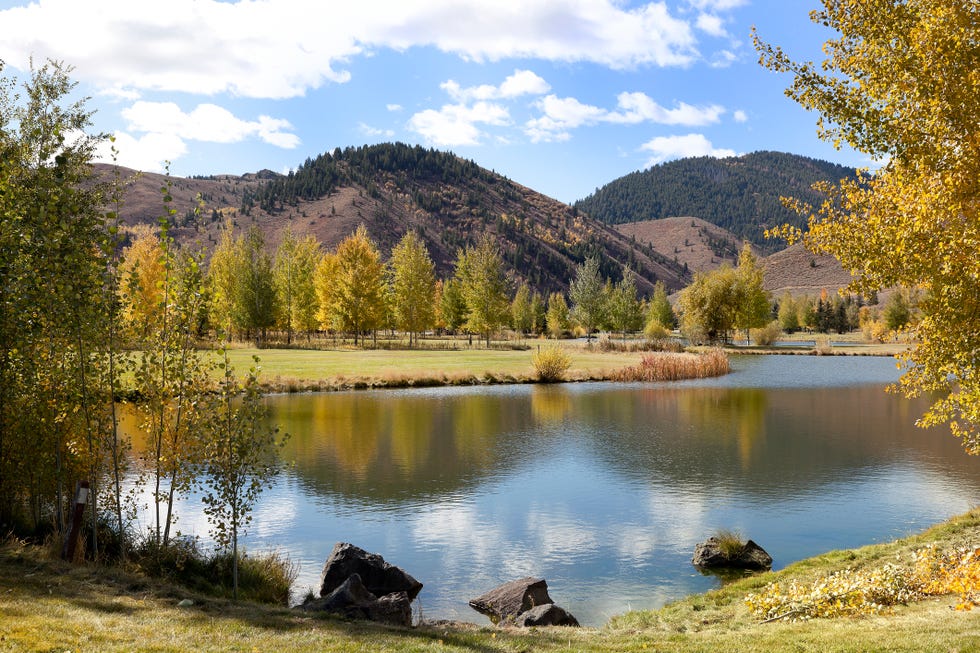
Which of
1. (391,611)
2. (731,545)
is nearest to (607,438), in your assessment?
(731,545)

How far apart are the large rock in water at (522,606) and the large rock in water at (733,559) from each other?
4.29 metres

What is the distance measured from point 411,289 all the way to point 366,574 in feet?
213

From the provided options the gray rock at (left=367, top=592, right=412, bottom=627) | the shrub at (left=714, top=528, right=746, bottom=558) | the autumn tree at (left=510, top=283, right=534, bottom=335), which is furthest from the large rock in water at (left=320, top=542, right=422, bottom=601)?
the autumn tree at (left=510, top=283, right=534, bottom=335)

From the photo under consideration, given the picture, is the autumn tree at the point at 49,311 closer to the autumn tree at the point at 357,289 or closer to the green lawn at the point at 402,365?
the green lawn at the point at 402,365

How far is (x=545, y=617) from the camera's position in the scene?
11523 mm

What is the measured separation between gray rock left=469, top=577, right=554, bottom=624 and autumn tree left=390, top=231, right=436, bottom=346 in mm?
64564

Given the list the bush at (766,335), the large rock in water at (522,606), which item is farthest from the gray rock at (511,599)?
the bush at (766,335)

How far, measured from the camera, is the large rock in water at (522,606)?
456 inches

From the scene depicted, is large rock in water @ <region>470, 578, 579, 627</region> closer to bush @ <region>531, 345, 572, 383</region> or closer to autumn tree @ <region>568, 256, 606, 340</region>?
bush @ <region>531, 345, 572, 383</region>

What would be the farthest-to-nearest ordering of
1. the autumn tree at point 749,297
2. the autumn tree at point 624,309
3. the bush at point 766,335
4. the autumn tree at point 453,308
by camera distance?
the autumn tree at point 624,309, the bush at point 766,335, the autumn tree at point 453,308, the autumn tree at point 749,297

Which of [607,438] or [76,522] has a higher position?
[76,522]

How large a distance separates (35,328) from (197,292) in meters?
2.75

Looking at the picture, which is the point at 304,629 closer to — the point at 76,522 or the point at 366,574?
the point at 366,574

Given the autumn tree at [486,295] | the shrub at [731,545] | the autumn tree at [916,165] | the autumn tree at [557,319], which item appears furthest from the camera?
the autumn tree at [557,319]
